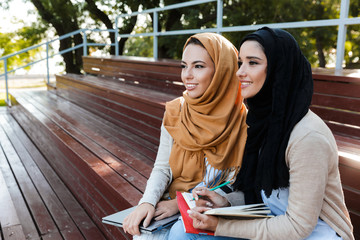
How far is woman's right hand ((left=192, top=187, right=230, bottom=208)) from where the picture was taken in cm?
144

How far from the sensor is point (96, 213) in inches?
113

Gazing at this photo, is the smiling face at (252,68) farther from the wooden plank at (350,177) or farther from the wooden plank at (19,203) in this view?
the wooden plank at (19,203)

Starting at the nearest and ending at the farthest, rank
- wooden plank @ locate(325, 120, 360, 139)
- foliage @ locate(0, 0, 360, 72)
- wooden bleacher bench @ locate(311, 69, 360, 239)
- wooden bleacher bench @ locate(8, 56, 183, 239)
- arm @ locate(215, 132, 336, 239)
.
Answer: arm @ locate(215, 132, 336, 239) < wooden bleacher bench @ locate(311, 69, 360, 239) < wooden plank @ locate(325, 120, 360, 139) < wooden bleacher bench @ locate(8, 56, 183, 239) < foliage @ locate(0, 0, 360, 72)

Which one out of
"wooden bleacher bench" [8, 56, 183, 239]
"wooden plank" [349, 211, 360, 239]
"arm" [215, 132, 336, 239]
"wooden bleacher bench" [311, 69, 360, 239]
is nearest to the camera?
"arm" [215, 132, 336, 239]

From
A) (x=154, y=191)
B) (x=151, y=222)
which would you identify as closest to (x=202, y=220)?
(x=151, y=222)

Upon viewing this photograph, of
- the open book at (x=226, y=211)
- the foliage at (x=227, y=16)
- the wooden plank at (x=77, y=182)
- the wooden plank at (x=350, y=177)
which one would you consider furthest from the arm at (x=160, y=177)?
the foliage at (x=227, y=16)

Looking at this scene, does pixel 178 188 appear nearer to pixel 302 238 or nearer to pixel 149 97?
pixel 302 238

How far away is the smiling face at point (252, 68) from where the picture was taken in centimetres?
136

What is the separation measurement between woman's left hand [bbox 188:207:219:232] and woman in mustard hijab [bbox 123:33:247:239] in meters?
0.32

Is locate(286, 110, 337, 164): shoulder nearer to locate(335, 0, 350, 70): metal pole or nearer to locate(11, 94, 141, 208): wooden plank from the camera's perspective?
locate(11, 94, 141, 208): wooden plank

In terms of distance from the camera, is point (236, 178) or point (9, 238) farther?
point (9, 238)

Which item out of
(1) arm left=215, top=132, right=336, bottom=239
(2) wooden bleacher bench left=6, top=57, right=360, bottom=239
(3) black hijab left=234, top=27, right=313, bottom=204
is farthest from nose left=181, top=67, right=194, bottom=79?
(2) wooden bleacher bench left=6, top=57, right=360, bottom=239

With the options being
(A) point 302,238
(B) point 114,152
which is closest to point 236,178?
(A) point 302,238

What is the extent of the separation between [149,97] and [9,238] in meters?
2.04
